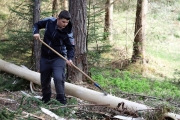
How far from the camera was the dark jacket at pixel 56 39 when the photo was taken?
5625mm

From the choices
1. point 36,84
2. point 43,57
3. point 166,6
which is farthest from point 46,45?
point 166,6

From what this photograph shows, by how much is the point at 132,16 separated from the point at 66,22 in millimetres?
15867

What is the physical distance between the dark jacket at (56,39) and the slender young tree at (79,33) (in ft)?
7.28

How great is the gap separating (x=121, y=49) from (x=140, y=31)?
2.29m

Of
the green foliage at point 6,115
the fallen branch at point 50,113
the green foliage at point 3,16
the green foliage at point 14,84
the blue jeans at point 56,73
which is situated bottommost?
the green foliage at point 14,84

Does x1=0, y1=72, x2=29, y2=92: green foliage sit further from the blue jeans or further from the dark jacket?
the dark jacket

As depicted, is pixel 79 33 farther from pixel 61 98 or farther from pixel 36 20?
pixel 61 98

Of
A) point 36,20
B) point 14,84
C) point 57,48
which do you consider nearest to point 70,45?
point 57,48

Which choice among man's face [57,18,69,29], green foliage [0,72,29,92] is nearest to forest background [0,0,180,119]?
green foliage [0,72,29,92]

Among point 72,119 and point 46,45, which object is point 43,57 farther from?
point 72,119

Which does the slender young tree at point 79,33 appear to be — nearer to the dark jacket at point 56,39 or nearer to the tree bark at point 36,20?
the tree bark at point 36,20

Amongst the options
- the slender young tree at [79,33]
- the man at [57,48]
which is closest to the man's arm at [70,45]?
the man at [57,48]

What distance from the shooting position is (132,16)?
68.0ft

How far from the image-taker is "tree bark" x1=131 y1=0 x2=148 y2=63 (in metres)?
15.3
